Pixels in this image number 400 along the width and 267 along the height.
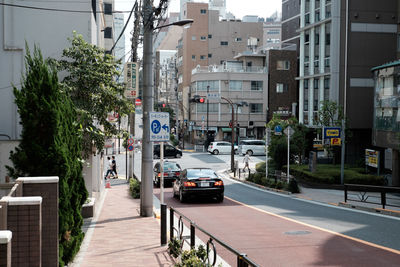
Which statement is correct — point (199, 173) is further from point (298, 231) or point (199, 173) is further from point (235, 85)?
point (235, 85)

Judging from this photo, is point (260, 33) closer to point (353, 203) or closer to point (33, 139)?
point (353, 203)

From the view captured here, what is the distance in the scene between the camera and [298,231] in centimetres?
1389

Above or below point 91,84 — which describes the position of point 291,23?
→ above

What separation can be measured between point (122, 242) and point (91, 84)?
566cm

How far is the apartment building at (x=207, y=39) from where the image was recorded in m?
86.4

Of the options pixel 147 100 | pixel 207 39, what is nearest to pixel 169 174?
pixel 147 100

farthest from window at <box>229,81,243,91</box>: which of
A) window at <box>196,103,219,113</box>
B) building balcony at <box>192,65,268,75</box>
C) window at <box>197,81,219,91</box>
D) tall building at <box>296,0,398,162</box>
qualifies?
tall building at <box>296,0,398,162</box>

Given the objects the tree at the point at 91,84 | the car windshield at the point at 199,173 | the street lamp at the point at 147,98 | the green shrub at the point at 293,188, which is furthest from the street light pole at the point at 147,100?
the green shrub at the point at 293,188

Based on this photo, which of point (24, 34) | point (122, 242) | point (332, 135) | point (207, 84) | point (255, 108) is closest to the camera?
point (122, 242)

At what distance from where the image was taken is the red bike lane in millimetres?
10242

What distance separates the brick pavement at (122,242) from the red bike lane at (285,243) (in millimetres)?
1466

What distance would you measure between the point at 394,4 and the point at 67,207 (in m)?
39.3

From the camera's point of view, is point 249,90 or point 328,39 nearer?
point 328,39

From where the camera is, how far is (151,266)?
9.35m
